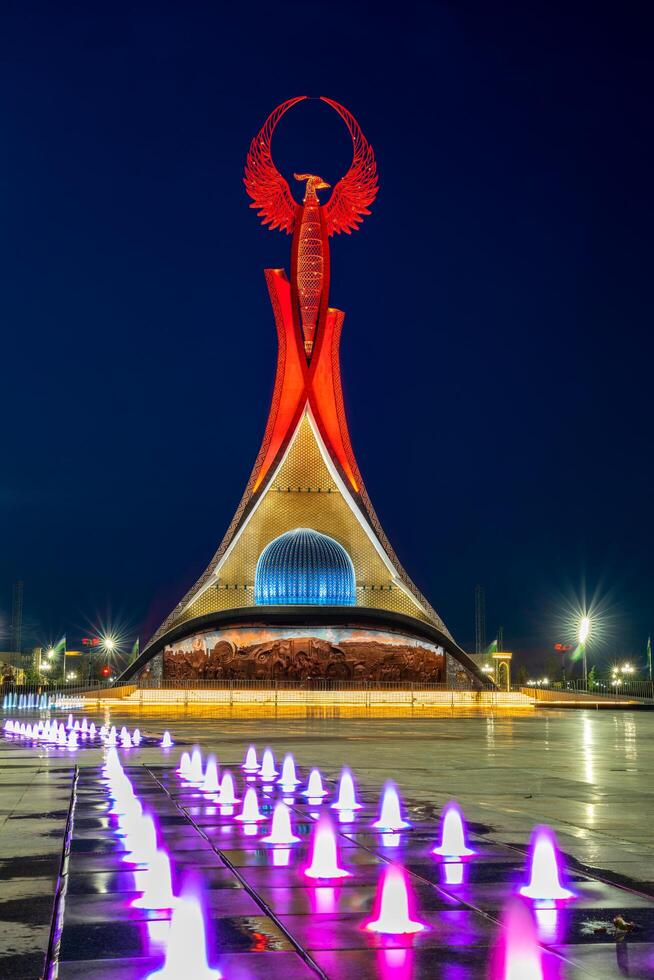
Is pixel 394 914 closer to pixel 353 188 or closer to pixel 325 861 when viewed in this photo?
pixel 325 861

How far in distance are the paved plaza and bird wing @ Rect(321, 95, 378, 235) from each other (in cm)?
4821

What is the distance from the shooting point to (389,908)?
19.8 ft

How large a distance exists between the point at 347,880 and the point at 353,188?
5654 centimetres

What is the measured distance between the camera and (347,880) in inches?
285

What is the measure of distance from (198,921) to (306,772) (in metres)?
9.91

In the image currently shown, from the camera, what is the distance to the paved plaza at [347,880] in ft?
17.6

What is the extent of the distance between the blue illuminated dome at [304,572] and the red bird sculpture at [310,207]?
33.8ft

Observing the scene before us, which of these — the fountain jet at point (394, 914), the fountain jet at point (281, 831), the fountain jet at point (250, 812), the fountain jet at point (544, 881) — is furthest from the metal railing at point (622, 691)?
the fountain jet at point (394, 914)

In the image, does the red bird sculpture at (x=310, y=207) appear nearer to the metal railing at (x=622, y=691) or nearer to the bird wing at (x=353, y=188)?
the bird wing at (x=353, y=188)

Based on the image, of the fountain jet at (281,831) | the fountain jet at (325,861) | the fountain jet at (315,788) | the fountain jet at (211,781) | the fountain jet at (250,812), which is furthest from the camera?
the fountain jet at (211,781)

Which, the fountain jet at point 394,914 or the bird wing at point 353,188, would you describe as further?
the bird wing at point 353,188

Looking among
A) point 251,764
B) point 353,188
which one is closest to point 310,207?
point 353,188

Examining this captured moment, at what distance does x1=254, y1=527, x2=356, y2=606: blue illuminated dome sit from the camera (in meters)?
59.2

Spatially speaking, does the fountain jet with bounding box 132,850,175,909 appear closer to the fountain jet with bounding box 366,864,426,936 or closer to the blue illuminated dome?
the fountain jet with bounding box 366,864,426,936
